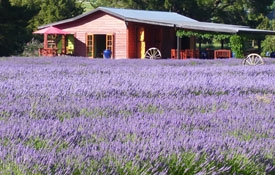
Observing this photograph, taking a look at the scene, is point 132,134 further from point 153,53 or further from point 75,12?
point 75,12

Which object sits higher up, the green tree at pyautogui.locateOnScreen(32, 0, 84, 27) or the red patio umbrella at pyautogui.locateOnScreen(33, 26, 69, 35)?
the green tree at pyautogui.locateOnScreen(32, 0, 84, 27)

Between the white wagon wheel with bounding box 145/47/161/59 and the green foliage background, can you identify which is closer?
the white wagon wheel with bounding box 145/47/161/59

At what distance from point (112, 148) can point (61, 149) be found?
0.37m

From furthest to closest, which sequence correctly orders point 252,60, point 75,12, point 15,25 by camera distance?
point 75,12 → point 15,25 → point 252,60

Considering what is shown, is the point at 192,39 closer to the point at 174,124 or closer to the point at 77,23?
the point at 77,23

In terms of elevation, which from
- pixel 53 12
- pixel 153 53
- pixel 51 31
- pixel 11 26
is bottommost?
pixel 153 53

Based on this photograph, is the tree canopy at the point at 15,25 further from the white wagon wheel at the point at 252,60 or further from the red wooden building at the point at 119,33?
the white wagon wheel at the point at 252,60

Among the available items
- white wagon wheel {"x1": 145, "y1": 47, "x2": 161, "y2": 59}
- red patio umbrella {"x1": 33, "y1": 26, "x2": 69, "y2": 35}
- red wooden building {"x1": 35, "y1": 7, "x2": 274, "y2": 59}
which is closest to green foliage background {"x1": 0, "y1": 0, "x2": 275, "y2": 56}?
red patio umbrella {"x1": 33, "y1": 26, "x2": 69, "y2": 35}

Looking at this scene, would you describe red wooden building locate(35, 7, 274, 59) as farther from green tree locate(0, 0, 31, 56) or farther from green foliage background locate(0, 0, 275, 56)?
green foliage background locate(0, 0, 275, 56)

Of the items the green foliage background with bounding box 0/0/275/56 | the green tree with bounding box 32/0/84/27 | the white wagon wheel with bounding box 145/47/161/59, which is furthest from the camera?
the green tree with bounding box 32/0/84/27

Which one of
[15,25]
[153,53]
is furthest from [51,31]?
[153,53]

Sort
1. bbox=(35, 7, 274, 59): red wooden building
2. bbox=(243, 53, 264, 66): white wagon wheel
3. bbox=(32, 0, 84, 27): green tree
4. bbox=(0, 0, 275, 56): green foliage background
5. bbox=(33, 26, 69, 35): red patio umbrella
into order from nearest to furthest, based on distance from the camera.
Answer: bbox=(243, 53, 264, 66): white wagon wheel → bbox=(35, 7, 274, 59): red wooden building → bbox=(33, 26, 69, 35): red patio umbrella → bbox=(0, 0, 275, 56): green foliage background → bbox=(32, 0, 84, 27): green tree

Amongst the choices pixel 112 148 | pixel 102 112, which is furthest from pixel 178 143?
pixel 102 112

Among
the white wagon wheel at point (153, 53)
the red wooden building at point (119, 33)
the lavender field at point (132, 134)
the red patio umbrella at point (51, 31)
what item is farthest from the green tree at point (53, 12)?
the lavender field at point (132, 134)
